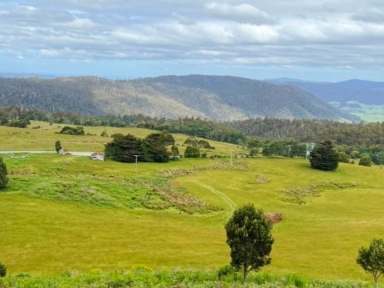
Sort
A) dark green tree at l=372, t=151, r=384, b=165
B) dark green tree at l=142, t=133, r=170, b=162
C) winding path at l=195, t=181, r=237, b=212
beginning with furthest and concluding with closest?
dark green tree at l=372, t=151, r=384, b=165 → dark green tree at l=142, t=133, r=170, b=162 → winding path at l=195, t=181, r=237, b=212

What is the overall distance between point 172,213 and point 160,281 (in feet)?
118

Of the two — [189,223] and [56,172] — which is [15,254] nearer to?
[189,223]

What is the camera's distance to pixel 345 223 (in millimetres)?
68000

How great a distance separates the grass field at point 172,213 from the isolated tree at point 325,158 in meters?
2.49

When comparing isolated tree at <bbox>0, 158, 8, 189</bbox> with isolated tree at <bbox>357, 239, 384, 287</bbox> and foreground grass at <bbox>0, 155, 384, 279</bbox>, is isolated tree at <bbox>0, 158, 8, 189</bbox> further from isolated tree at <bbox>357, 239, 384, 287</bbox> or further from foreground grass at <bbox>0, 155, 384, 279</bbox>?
isolated tree at <bbox>357, 239, 384, 287</bbox>

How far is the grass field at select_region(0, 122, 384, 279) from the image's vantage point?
44.9m

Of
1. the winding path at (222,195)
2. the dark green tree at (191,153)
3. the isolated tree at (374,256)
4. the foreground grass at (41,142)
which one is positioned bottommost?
the winding path at (222,195)

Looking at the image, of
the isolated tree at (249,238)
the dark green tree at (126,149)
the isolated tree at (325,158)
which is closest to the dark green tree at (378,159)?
the isolated tree at (325,158)

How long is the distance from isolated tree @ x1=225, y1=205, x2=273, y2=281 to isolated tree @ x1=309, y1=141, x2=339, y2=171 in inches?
→ 3441

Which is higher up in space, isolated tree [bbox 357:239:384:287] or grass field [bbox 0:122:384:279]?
isolated tree [bbox 357:239:384:287]

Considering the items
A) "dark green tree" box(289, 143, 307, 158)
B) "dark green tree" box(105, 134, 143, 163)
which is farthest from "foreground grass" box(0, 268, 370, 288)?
"dark green tree" box(289, 143, 307, 158)

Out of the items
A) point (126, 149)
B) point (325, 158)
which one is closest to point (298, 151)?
point (325, 158)

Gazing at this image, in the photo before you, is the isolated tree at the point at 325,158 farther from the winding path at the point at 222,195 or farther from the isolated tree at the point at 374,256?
the isolated tree at the point at 374,256

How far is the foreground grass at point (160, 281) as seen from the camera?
30.3 metres
